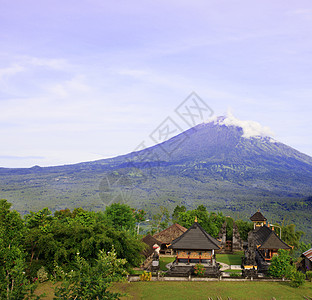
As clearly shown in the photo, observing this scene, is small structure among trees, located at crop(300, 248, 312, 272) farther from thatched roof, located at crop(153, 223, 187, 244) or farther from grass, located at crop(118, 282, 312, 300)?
thatched roof, located at crop(153, 223, 187, 244)

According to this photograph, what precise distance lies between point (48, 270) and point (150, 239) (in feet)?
49.3

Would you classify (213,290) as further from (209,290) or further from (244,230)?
(244,230)

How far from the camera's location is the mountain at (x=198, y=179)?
107125 mm

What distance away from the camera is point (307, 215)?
7669 cm

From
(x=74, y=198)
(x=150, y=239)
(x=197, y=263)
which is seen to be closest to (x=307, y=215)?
(x=150, y=239)

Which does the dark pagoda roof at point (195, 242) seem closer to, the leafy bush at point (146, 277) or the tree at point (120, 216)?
the leafy bush at point (146, 277)

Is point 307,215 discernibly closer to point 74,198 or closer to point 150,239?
point 150,239

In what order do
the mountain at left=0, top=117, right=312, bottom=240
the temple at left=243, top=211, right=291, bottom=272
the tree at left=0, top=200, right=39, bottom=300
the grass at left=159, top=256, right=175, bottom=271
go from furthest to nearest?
the mountain at left=0, top=117, right=312, bottom=240
the grass at left=159, top=256, right=175, bottom=271
the temple at left=243, top=211, right=291, bottom=272
the tree at left=0, top=200, right=39, bottom=300

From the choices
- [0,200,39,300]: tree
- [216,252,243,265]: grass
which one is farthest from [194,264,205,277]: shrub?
[0,200,39,300]: tree

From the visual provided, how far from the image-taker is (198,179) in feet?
456

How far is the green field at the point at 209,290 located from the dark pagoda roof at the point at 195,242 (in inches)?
179

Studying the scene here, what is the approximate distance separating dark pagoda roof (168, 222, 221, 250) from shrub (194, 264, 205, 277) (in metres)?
2.11

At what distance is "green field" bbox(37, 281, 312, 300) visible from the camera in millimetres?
21702

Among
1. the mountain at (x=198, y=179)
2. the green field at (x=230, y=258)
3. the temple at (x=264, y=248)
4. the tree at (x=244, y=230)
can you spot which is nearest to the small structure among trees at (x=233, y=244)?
the green field at (x=230, y=258)
